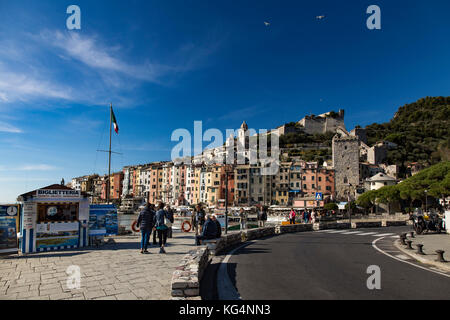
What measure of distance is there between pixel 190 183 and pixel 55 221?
94.3 meters

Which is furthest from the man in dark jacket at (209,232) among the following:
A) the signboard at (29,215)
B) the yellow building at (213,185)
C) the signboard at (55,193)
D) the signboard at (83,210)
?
the yellow building at (213,185)

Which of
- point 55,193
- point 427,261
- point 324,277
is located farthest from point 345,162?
point 55,193

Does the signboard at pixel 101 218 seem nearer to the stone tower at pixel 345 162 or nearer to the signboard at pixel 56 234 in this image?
the signboard at pixel 56 234

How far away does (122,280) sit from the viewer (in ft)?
22.2

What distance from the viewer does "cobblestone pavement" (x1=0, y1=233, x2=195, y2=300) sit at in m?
5.78

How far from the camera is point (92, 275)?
23.7 ft

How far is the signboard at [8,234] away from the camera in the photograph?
10164 mm

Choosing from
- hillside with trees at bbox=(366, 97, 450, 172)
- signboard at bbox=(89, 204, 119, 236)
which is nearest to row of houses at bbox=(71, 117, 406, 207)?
hillside with trees at bbox=(366, 97, 450, 172)

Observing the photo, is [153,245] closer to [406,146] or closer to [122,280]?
[122,280]

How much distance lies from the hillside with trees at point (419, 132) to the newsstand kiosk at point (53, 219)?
101 meters

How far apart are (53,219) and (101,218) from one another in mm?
1895

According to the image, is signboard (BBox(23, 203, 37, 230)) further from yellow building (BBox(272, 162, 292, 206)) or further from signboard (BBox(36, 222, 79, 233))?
yellow building (BBox(272, 162, 292, 206))

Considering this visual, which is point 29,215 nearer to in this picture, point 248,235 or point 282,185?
point 248,235
